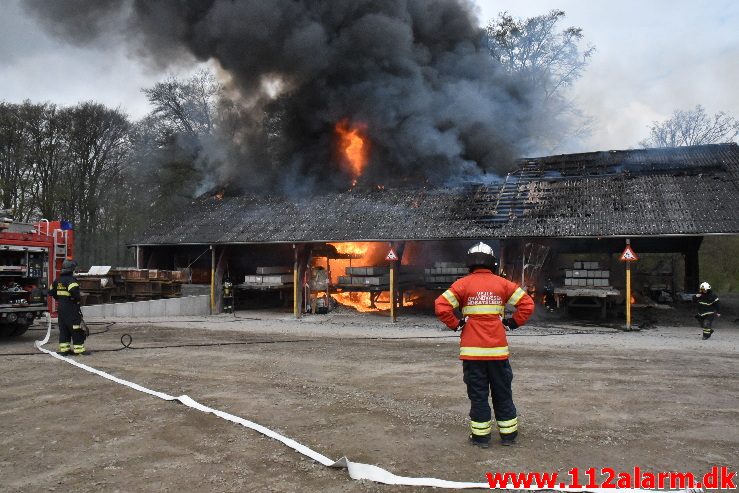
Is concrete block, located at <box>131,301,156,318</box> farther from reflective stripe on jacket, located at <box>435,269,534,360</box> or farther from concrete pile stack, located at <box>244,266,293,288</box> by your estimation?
reflective stripe on jacket, located at <box>435,269,534,360</box>

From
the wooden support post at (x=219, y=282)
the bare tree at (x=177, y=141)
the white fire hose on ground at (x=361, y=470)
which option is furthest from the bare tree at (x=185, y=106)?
the white fire hose on ground at (x=361, y=470)

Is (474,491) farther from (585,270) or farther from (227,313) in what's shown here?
(227,313)

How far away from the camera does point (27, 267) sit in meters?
11.1

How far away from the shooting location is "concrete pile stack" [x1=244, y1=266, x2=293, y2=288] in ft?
63.8

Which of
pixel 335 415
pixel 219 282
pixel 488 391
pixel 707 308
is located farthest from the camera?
pixel 219 282

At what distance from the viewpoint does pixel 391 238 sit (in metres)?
16.3

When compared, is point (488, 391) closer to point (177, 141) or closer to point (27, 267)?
point (27, 267)

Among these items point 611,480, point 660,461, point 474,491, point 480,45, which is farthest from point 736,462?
point 480,45

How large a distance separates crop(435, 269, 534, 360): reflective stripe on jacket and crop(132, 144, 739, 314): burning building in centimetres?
1062

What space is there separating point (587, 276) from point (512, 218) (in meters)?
2.73

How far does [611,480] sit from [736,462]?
3.92 ft

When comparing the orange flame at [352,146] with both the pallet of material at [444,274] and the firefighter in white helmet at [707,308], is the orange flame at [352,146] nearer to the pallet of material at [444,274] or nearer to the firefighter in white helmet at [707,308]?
the pallet of material at [444,274]

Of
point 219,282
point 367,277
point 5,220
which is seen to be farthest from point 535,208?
point 5,220

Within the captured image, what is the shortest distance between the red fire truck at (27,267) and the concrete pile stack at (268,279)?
8.12 m
